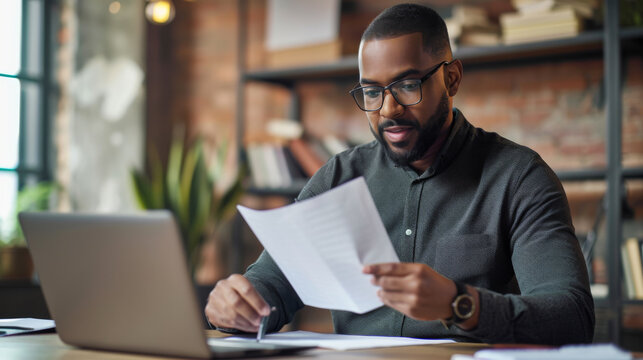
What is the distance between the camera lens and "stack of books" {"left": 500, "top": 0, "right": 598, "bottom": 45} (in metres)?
3.10

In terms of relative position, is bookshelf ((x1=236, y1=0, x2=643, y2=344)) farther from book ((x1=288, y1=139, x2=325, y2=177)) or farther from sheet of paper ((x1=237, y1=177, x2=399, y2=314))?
sheet of paper ((x1=237, y1=177, x2=399, y2=314))

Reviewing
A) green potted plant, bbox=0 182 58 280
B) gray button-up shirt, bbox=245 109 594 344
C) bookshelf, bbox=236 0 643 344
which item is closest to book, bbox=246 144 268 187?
bookshelf, bbox=236 0 643 344

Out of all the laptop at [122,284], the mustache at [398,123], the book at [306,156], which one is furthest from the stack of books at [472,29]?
the laptop at [122,284]

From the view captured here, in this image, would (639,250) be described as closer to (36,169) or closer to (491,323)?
(491,323)

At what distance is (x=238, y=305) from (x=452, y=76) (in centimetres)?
78

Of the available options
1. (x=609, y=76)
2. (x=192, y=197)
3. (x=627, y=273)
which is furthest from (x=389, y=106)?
(x=192, y=197)

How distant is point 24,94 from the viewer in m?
4.10

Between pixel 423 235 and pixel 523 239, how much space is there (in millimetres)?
253

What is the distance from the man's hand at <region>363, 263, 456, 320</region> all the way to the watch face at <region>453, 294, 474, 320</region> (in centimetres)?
4

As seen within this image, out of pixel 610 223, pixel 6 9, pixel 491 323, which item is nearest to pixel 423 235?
pixel 491 323

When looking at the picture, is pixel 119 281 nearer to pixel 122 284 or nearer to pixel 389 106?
pixel 122 284

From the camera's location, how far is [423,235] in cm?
173

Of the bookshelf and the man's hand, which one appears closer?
the man's hand

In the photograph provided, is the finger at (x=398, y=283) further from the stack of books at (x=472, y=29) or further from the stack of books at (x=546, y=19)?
the stack of books at (x=472, y=29)
